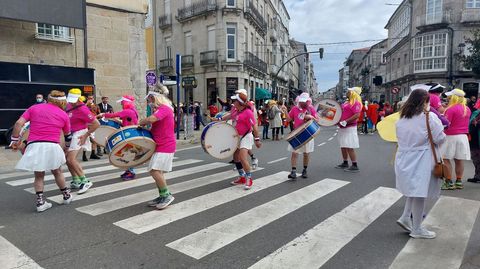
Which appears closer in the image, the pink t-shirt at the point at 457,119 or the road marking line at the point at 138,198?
the road marking line at the point at 138,198

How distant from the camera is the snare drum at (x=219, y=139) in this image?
6750 mm

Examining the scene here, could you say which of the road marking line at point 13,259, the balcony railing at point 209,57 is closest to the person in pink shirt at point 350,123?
the road marking line at point 13,259

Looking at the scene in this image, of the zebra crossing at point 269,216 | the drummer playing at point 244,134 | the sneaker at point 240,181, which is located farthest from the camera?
the sneaker at point 240,181

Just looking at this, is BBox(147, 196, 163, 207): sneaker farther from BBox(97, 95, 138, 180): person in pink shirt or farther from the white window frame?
the white window frame

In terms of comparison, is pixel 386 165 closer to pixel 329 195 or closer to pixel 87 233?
pixel 329 195

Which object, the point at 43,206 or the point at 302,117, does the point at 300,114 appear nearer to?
the point at 302,117

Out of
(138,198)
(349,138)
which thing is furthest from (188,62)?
(138,198)

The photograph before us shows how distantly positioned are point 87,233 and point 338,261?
3.10 meters

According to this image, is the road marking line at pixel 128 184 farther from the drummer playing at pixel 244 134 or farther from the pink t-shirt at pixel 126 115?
the drummer playing at pixel 244 134

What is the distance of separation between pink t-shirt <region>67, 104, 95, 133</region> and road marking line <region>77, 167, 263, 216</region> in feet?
5.35

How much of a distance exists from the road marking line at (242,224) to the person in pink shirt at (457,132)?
2325 millimetres

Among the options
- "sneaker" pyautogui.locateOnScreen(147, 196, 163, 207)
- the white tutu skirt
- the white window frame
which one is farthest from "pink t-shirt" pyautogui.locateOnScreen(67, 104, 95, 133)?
the white window frame

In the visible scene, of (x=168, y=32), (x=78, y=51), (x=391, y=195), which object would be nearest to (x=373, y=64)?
(x=168, y=32)

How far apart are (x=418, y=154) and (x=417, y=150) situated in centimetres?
5
